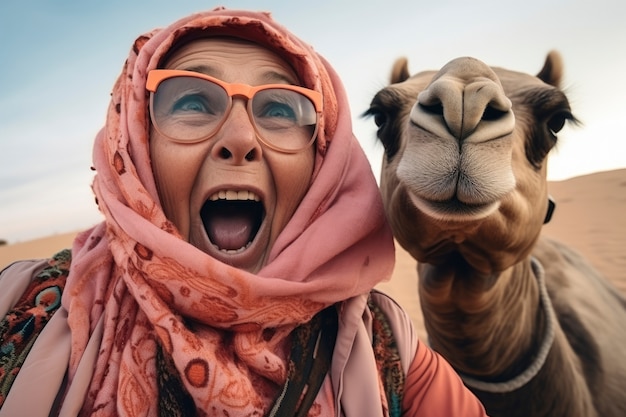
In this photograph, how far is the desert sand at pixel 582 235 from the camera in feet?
27.2

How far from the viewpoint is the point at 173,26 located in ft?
5.00

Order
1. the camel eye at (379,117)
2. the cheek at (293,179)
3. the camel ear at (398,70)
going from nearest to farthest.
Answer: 1. the cheek at (293,179)
2. the camel eye at (379,117)
3. the camel ear at (398,70)

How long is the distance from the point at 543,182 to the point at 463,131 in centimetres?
81

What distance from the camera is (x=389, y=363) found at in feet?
4.38

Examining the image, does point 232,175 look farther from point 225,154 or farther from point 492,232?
point 492,232

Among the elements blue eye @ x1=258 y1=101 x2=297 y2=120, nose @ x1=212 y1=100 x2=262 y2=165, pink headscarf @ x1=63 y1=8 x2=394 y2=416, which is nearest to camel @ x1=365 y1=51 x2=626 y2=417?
pink headscarf @ x1=63 y1=8 x2=394 y2=416

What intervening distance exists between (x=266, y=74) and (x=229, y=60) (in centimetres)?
12

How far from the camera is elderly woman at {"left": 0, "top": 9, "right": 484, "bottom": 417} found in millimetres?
1183

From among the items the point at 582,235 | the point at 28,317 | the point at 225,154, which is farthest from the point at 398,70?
the point at 582,235

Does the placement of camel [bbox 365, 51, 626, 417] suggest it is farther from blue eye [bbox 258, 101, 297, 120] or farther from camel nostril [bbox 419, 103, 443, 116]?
blue eye [bbox 258, 101, 297, 120]

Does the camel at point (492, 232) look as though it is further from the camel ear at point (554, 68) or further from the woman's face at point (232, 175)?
the woman's face at point (232, 175)

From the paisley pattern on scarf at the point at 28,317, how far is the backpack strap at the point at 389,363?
0.87 meters

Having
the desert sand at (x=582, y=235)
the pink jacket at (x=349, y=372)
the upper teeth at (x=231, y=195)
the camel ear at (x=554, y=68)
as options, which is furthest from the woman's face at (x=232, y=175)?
the desert sand at (x=582, y=235)

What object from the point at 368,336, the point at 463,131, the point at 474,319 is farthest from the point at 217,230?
the point at 474,319
